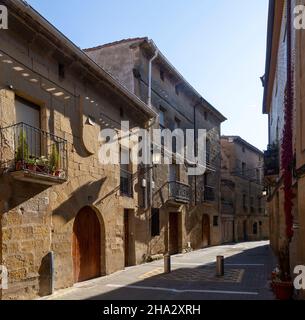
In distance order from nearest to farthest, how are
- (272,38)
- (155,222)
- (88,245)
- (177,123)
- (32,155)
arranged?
(32,155) < (88,245) < (272,38) < (155,222) < (177,123)

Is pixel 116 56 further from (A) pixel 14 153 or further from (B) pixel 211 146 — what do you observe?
(B) pixel 211 146

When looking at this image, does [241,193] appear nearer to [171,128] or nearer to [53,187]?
[171,128]

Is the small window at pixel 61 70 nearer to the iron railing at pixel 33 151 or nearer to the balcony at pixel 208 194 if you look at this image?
the iron railing at pixel 33 151

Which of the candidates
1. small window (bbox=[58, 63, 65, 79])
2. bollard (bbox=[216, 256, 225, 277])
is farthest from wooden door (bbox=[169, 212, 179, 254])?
small window (bbox=[58, 63, 65, 79])

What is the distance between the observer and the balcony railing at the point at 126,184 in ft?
43.6

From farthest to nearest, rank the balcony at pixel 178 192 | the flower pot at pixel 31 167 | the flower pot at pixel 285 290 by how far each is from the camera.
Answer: the balcony at pixel 178 192 → the flower pot at pixel 31 167 → the flower pot at pixel 285 290

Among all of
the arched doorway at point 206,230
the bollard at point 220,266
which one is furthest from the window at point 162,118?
the arched doorway at point 206,230

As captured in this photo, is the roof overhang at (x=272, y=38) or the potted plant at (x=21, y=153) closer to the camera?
the potted plant at (x=21, y=153)

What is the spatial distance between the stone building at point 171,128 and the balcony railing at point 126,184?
1.35m

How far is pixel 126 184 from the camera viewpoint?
13.6 m

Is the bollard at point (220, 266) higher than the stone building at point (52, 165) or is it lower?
lower

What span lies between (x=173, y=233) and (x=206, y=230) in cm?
569

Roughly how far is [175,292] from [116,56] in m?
10.1

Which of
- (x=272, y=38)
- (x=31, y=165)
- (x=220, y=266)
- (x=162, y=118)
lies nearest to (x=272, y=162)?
(x=272, y=38)
